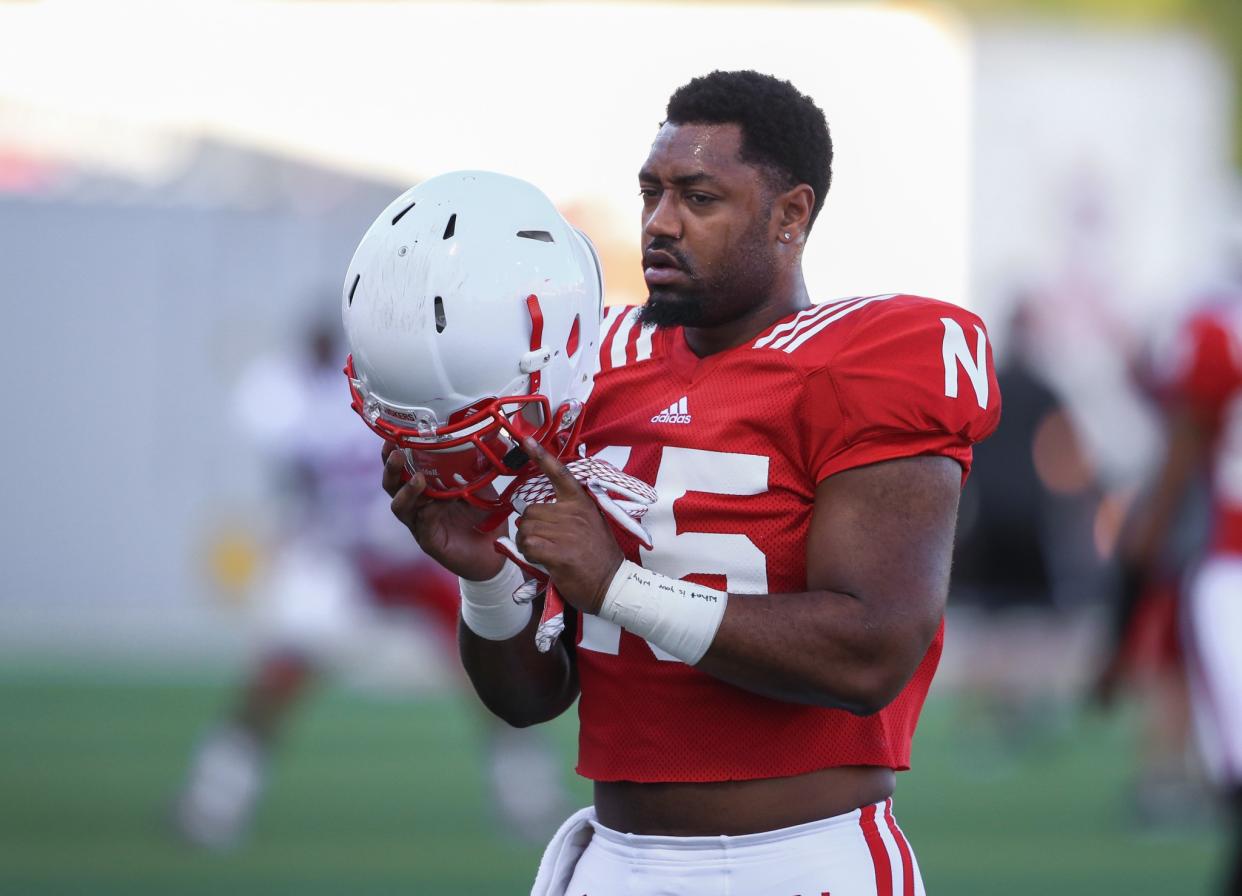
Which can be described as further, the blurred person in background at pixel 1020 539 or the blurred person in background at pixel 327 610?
the blurred person in background at pixel 1020 539

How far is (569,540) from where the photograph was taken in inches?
93.6

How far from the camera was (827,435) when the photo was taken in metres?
2.46

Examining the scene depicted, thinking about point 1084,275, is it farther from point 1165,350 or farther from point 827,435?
point 827,435

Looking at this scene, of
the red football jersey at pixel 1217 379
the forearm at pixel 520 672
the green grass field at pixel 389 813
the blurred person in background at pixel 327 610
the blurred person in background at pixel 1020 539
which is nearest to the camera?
the forearm at pixel 520 672

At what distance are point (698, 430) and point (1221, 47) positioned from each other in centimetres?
1797

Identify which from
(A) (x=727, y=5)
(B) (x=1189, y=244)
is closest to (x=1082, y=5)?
(B) (x=1189, y=244)

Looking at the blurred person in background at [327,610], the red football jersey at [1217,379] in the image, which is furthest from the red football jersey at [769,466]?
the blurred person in background at [327,610]

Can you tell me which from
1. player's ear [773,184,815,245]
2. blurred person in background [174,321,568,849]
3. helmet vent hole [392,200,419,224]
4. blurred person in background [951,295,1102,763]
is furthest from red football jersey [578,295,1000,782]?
blurred person in background [951,295,1102,763]

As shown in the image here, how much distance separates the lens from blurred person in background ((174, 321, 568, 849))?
6953 millimetres

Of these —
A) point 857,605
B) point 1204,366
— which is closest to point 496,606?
A: point 857,605

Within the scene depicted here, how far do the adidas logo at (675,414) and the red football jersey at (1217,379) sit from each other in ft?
9.28

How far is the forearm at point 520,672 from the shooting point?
2.76m

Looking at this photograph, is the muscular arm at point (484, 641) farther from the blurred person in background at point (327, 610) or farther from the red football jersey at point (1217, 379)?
the blurred person in background at point (327, 610)

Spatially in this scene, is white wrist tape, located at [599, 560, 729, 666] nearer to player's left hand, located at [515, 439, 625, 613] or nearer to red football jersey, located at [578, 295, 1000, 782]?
player's left hand, located at [515, 439, 625, 613]
